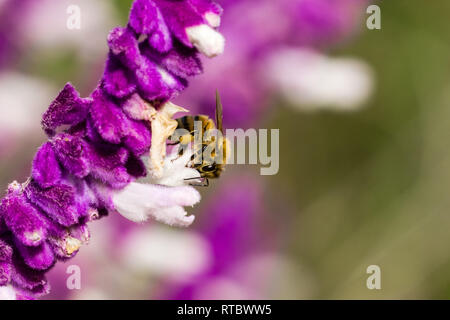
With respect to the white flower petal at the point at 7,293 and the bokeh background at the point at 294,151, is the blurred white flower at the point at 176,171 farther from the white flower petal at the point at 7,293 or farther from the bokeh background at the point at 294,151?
the bokeh background at the point at 294,151

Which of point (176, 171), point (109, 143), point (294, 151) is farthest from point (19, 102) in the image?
point (294, 151)

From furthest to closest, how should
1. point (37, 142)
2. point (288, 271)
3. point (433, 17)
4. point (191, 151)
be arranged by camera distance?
point (433, 17) → point (288, 271) → point (37, 142) → point (191, 151)

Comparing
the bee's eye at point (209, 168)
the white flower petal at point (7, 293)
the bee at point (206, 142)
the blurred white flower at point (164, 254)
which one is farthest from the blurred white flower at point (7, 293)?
the blurred white flower at point (164, 254)

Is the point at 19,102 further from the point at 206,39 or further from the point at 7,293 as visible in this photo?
the point at 206,39

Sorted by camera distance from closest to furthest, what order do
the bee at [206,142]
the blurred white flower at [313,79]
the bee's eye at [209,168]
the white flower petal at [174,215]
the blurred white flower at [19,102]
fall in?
the white flower petal at [174,215] → the bee at [206,142] → the bee's eye at [209,168] → the blurred white flower at [19,102] → the blurred white flower at [313,79]

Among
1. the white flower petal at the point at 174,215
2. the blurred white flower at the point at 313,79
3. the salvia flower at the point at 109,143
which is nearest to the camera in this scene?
the salvia flower at the point at 109,143

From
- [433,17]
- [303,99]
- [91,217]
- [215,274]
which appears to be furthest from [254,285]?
[433,17]
